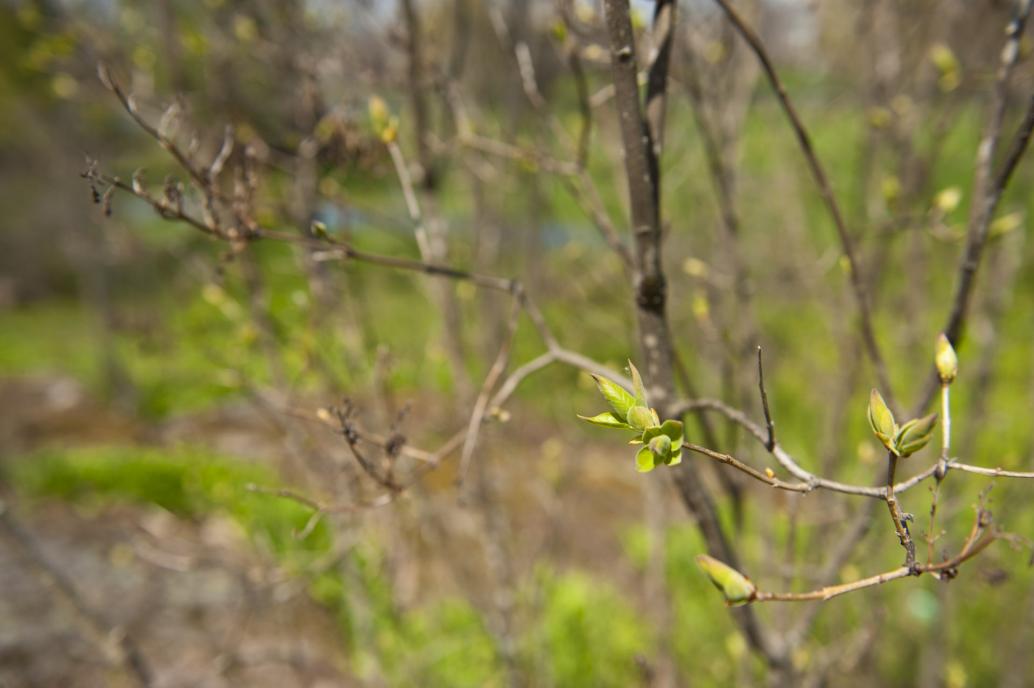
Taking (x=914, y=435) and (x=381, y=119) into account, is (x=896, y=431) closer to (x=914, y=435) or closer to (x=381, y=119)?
(x=914, y=435)

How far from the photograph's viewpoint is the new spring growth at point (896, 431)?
0.59m

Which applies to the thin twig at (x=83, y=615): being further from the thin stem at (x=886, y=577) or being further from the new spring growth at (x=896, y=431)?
the new spring growth at (x=896, y=431)

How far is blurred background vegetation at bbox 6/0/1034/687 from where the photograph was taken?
67.1 inches

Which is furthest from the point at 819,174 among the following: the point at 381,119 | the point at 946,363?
the point at 381,119

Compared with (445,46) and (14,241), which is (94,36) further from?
(14,241)

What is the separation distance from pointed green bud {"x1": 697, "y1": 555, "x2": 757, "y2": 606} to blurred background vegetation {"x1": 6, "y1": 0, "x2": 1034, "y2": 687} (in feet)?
1.42

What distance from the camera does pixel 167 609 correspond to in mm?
3691

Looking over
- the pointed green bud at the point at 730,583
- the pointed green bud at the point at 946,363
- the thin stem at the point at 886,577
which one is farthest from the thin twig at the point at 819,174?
the pointed green bud at the point at 730,583

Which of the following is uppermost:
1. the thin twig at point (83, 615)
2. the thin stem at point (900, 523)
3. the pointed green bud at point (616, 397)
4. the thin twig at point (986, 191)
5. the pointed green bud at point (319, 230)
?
the thin twig at point (986, 191)

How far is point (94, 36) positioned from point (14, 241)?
47.9ft

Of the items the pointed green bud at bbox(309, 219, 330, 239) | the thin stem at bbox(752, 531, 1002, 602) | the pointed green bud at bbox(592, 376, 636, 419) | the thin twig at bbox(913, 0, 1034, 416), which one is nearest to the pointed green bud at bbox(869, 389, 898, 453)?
the thin stem at bbox(752, 531, 1002, 602)

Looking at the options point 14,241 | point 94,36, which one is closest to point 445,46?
point 94,36

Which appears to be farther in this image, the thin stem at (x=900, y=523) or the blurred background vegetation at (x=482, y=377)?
the blurred background vegetation at (x=482, y=377)

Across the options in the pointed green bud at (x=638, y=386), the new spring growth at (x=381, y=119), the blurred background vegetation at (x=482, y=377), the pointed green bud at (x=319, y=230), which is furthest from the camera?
the blurred background vegetation at (x=482, y=377)
